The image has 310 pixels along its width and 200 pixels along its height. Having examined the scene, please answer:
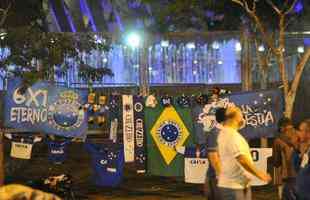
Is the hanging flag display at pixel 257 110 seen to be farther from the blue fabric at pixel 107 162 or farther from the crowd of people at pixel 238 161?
the crowd of people at pixel 238 161

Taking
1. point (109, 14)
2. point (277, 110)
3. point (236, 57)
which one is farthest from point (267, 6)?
point (109, 14)

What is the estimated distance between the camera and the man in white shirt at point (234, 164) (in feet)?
19.9

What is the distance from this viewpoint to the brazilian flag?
1120 centimetres

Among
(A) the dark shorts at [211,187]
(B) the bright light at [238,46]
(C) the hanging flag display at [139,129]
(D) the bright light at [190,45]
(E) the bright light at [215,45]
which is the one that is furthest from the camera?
(D) the bright light at [190,45]

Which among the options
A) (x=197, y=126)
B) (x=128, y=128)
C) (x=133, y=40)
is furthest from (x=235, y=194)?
(x=133, y=40)

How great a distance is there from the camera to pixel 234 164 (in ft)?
20.2

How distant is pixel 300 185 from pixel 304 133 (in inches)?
31.3

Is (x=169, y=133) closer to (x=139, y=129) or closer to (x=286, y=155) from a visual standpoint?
(x=139, y=129)

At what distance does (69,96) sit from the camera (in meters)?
11.2

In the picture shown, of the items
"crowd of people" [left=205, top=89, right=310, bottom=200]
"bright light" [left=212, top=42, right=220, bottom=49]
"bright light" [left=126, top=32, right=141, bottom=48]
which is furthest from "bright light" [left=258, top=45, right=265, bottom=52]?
"crowd of people" [left=205, top=89, right=310, bottom=200]

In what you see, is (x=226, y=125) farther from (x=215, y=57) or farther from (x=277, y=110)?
(x=215, y=57)

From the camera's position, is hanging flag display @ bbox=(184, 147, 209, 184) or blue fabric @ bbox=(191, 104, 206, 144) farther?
blue fabric @ bbox=(191, 104, 206, 144)

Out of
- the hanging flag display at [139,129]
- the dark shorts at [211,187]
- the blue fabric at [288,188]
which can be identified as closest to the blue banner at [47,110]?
the hanging flag display at [139,129]

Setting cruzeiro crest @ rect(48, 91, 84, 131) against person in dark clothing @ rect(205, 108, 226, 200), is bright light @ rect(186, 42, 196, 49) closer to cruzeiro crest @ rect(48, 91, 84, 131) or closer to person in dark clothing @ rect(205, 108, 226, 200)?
cruzeiro crest @ rect(48, 91, 84, 131)
